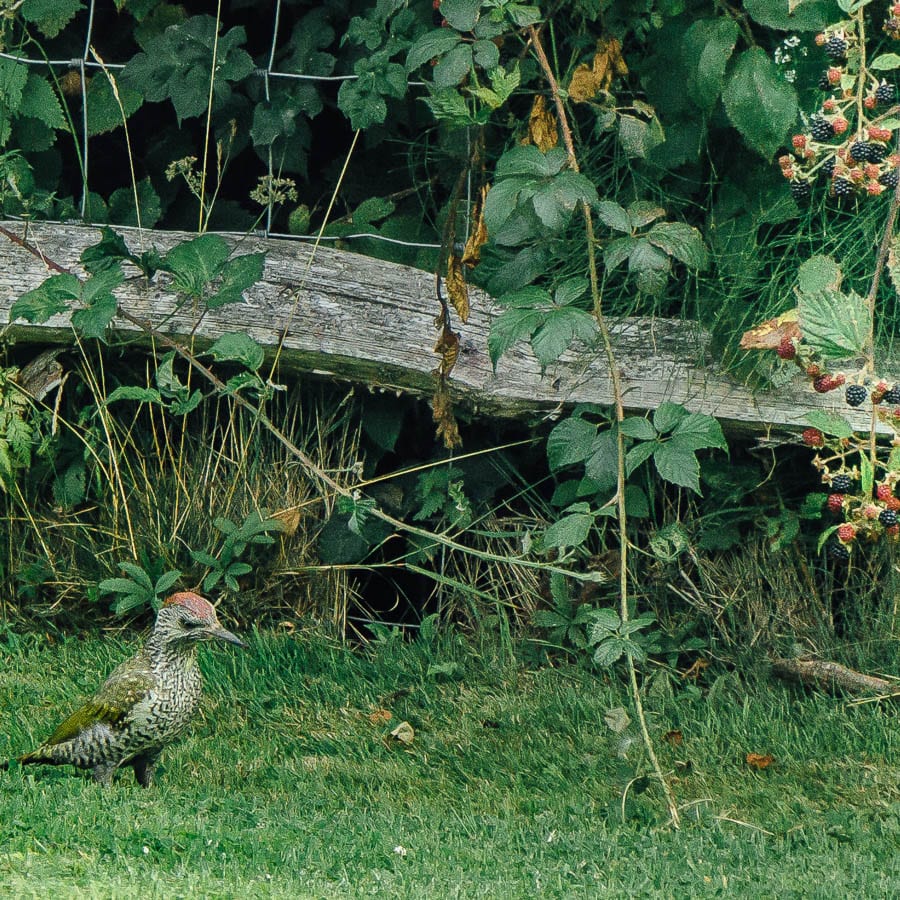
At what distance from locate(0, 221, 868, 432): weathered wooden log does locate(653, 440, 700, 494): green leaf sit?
30.0 inches

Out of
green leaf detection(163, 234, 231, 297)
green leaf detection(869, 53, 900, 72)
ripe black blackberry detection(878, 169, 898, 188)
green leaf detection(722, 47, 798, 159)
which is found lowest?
green leaf detection(163, 234, 231, 297)

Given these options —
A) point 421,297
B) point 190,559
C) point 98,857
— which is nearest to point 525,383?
point 421,297

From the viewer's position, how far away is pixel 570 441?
470 centimetres

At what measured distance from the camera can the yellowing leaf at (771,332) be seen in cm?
437

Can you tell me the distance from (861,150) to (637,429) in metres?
1.01

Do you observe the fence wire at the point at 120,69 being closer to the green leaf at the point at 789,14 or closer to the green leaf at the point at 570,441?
the green leaf at the point at 570,441

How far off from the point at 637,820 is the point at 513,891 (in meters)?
0.83

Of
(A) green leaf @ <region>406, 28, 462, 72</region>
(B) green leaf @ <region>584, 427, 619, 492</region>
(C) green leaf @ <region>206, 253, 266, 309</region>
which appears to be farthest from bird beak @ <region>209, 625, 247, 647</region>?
(A) green leaf @ <region>406, 28, 462, 72</region>

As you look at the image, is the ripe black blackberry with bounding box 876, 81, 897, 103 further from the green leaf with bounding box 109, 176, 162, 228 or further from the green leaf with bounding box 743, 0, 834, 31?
the green leaf with bounding box 109, 176, 162, 228

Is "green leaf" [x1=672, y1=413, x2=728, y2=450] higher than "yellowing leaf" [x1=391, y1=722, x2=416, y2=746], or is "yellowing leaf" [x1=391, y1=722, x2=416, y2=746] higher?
"green leaf" [x1=672, y1=413, x2=728, y2=450]

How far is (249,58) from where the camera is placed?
5.73 meters

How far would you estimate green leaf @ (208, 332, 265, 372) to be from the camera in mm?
4578

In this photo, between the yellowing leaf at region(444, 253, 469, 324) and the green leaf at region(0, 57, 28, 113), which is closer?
the yellowing leaf at region(444, 253, 469, 324)

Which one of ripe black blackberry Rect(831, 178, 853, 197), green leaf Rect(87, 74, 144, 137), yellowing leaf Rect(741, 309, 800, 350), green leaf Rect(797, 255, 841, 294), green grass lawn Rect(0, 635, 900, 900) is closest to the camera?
green grass lawn Rect(0, 635, 900, 900)
